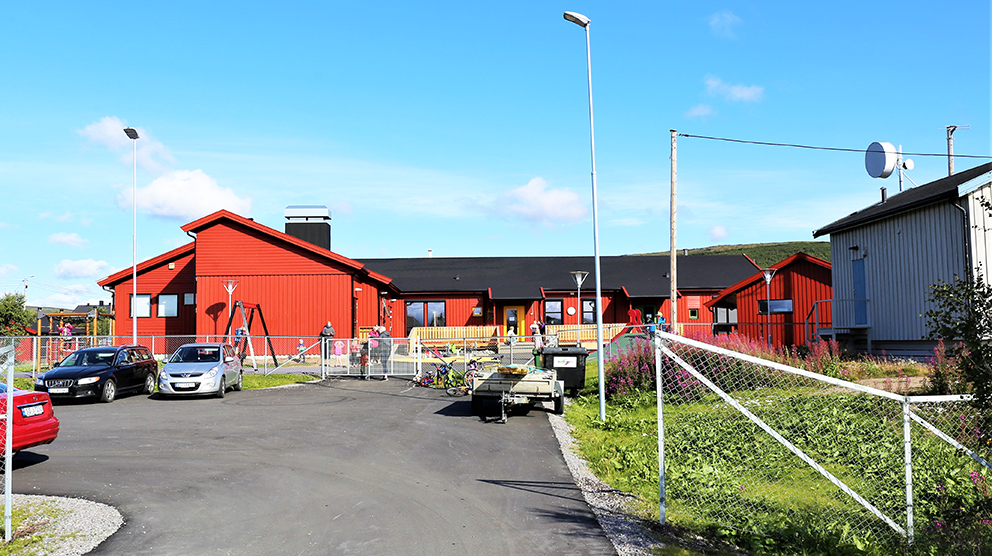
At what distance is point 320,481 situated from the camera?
902cm

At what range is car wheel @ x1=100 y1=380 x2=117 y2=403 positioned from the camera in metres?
17.8

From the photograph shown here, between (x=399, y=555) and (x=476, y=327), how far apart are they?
33988 mm

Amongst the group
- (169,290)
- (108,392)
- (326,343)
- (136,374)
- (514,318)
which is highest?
(169,290)

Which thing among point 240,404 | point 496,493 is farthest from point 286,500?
point 240,404

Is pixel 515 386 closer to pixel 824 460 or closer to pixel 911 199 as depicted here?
pixel 824 460

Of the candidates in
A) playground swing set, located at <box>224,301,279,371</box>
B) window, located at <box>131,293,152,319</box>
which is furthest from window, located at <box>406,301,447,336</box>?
window, located at <box>131,293,152,319</box>

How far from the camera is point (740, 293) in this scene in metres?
37.8

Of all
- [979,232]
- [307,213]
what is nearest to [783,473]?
[979,232]

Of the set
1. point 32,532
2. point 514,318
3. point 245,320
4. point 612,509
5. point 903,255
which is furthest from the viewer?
point 514,318

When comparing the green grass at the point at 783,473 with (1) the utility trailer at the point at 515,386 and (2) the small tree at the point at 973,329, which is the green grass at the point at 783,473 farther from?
(2) the small tree at the point at 973,329

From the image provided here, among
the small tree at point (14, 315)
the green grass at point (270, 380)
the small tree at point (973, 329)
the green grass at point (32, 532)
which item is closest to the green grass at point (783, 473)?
the small tree at point (973, 329)

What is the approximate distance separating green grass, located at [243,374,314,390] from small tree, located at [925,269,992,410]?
19.5 meters

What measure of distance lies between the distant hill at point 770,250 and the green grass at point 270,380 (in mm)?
132152

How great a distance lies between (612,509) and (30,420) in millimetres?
7860
